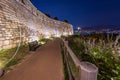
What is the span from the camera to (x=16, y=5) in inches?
511

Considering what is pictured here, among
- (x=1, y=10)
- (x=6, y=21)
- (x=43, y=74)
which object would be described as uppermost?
(x=1, y=10)

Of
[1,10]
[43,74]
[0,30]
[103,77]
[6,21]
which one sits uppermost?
[1,10]

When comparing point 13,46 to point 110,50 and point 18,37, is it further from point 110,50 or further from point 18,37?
point 110,50

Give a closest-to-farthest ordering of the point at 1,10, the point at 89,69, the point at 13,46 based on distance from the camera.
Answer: the point at 89,69, the point at 1,10, the point at 13,46

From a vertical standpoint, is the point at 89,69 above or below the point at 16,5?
below

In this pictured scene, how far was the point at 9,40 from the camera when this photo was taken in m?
9.96

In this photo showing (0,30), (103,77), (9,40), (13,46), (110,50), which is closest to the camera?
(103,77)

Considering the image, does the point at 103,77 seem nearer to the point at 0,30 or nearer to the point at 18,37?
the point at 0,30

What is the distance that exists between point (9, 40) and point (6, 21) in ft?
4.58

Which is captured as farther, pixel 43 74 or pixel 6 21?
pixel 6 21

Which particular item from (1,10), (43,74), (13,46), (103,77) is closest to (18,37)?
(13,46)

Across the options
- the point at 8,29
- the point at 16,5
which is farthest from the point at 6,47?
the point at 16,5

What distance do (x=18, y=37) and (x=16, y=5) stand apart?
10.7ft

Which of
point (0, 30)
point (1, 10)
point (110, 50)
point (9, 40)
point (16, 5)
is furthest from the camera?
point (16, 5)
